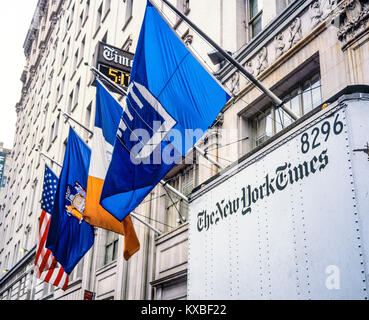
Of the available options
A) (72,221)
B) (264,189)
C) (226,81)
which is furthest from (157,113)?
(72,221)

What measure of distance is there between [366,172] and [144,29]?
5917 mm

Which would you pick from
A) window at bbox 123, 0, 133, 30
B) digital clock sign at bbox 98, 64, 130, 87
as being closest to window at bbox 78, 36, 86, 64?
window at bbox 123, 0, 133, 30

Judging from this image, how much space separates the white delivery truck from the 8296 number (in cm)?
1

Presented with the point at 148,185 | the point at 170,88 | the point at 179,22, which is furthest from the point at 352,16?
the point at 179,22

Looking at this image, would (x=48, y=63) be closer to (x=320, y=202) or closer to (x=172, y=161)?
(x=172, y=161)

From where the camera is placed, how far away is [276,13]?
13.0 m

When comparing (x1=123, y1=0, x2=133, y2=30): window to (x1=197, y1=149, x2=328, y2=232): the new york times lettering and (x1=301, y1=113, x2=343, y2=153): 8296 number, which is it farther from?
(x1=301, y1=113, x2=343, y2=153): 8296 number

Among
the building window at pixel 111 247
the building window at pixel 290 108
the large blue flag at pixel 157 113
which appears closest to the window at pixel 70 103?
the building window at pixel 111 247

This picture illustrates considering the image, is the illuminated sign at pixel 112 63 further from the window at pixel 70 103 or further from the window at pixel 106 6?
the window at pixel 70 103

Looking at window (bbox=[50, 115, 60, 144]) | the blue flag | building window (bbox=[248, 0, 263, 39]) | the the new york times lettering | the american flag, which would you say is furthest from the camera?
window (bbox=[50, 115, 60, 144])

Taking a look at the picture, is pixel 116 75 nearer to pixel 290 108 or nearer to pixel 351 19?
pixel 290 108

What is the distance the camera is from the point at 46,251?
57.2 feet

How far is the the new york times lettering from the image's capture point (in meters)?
5.60

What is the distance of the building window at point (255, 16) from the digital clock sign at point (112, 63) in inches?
213
